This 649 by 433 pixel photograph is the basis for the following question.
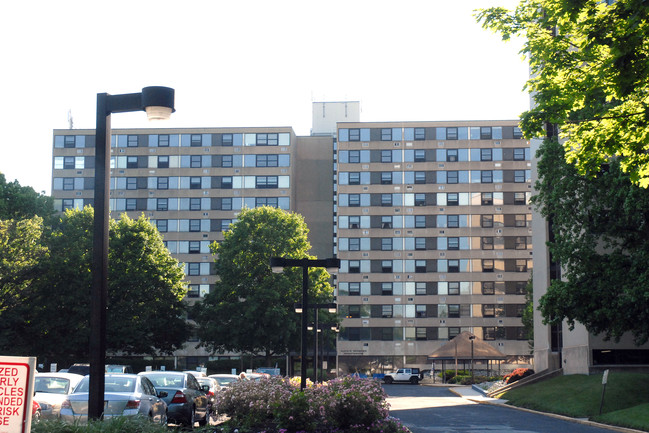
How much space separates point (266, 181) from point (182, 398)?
264 feet

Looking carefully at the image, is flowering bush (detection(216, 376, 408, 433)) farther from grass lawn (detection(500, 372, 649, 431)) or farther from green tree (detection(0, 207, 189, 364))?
green tree (detection(0, 207, 189, 364))

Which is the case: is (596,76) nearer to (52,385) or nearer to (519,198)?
(52,385)

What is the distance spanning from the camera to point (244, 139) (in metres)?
103

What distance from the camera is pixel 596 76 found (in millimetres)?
15438

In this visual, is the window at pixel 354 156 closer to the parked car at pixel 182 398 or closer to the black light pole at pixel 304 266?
the black light pole at pixel 304 266

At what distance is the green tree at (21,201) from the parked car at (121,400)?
4617 cm

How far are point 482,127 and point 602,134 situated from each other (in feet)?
291

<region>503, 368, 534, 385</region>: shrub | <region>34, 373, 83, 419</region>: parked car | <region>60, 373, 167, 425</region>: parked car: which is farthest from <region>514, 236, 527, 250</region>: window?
<region>60, 373, 167, 425</region>: parked car

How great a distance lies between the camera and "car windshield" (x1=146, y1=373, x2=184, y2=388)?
929 inches

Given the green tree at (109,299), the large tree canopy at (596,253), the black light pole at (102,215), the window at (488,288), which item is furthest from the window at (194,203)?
the black light pole at (102,215)

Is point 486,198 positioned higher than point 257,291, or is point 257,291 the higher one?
point 486,198

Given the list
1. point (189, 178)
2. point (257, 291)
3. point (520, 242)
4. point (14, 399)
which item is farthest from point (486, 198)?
point (14, 399)

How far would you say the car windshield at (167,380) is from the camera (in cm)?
2359

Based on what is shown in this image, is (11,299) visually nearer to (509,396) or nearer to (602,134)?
(509,396)
